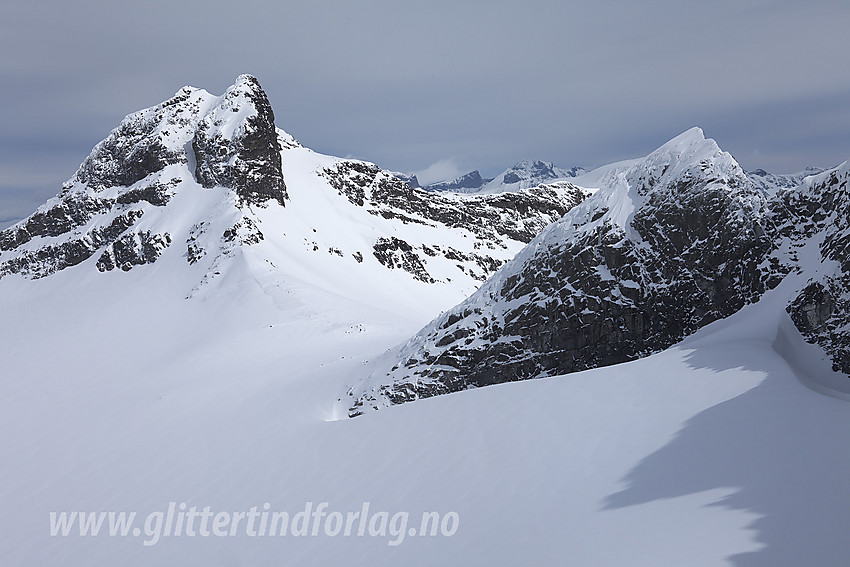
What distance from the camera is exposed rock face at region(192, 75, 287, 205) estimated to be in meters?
55.7

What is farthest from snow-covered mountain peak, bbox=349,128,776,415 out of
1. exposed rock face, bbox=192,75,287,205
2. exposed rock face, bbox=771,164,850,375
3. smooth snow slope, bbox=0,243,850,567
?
exposed rock face, bbox=192,75,287,205

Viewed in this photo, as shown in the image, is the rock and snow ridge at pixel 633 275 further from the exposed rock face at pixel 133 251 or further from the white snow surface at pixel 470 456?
the exposed rock face at pixel 133 251

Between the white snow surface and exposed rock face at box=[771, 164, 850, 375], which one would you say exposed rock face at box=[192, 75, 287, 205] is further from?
exposed rock face at box=[771, 164, 850, 375]

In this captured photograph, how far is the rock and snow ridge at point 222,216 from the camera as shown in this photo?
5003 cm

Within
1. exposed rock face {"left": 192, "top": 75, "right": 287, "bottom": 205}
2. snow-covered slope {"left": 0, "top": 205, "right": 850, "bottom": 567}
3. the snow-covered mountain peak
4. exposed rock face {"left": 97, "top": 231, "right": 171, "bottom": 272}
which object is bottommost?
snow-covered slope {"left": 0, "top": 205, "right": 850, "bottom": 567}

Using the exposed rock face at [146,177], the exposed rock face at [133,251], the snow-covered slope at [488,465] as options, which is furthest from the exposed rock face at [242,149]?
the snow-covered slope at [488,465]

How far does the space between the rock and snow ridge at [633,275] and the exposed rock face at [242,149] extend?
40589 millimetres

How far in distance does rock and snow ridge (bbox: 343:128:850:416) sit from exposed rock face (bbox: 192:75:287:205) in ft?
133

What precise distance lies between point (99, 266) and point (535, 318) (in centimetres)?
4790

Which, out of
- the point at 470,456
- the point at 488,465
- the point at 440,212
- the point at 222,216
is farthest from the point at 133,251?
the point at 488,465

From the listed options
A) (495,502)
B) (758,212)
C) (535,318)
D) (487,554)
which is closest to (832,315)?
(758,212)

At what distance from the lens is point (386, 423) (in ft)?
48.5

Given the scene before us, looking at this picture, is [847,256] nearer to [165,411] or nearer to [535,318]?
[535,318]

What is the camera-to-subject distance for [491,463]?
11039 mm
